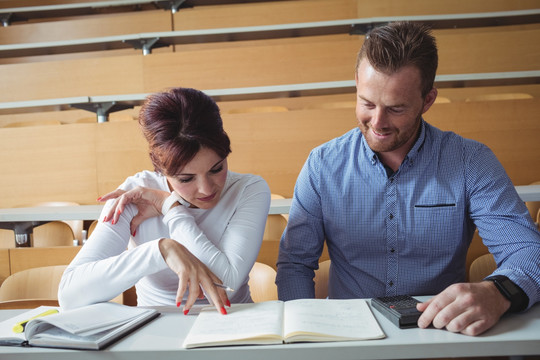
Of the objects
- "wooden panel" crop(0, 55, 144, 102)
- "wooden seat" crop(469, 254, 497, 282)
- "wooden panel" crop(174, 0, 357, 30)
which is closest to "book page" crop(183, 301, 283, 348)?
"wooden seat" crop(469, 254, 497, 282)

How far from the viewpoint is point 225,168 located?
1.28 metres

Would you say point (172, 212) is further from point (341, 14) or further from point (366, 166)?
point (341, 14)

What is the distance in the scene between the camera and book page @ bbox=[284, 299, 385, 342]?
2.57 feet

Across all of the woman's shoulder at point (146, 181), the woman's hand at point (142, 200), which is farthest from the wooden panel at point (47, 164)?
the woman's hand at point (142, 200)

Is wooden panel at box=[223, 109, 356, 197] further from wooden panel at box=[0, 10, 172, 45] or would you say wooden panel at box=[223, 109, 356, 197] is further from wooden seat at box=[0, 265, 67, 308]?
wooden panel at box=[0, 10, 172, 45]

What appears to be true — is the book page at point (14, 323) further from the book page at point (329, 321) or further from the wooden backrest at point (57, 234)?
the wooden backrest at point (57, 234)

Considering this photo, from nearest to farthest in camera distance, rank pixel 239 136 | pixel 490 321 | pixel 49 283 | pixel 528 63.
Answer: pixel 490 321, pixel 49 283, pixel 239 136, pixel 528 63

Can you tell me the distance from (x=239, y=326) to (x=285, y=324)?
0.29 ft

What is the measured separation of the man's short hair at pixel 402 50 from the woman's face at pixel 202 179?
0.48 meters

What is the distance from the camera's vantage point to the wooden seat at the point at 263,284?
151cm

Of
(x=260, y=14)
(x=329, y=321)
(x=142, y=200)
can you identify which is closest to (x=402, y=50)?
(x=329, y=321)

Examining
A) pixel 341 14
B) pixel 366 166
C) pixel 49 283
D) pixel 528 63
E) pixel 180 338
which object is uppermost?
pixel 341 14

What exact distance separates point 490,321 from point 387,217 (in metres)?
0.52

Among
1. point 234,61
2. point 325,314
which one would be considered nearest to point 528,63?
point 234,61
